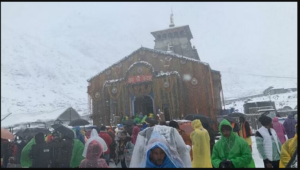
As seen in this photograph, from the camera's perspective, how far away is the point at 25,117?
69.9 inches

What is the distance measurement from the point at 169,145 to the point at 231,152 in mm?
1220

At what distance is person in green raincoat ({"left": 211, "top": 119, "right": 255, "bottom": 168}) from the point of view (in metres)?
2.88

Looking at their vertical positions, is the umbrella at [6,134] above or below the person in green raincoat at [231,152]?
above

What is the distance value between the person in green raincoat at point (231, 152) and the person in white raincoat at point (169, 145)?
730 mm

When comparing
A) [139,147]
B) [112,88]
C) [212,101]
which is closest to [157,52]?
[112,88]

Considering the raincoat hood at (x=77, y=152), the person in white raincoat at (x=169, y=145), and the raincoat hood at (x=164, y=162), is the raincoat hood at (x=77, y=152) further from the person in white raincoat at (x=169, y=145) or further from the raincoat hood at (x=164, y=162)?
the raincoat hood at (x=164, y=162)

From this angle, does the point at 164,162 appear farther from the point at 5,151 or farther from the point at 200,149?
the point at 200,149

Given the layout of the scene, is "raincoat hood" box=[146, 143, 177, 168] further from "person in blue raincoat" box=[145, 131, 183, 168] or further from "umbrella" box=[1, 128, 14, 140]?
"umbrella" box=[1, 128, 14, 140]

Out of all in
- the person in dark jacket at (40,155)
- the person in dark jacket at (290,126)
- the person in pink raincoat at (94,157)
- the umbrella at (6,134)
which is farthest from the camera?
the person in dark jacket at (290,126)

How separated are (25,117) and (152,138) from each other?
1.11 meters

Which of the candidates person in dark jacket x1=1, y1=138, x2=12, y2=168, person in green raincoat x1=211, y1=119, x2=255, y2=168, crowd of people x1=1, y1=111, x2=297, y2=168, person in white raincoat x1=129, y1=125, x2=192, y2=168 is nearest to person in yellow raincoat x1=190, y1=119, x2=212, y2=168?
crowd of people x1=1, y1=111, x2=297, y2=168

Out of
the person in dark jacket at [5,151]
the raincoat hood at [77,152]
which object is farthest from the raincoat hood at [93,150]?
the person in dark jacket at [5,151]

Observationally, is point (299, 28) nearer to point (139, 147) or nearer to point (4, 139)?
point (139, 147)

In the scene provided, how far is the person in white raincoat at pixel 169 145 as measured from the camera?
2.24m
